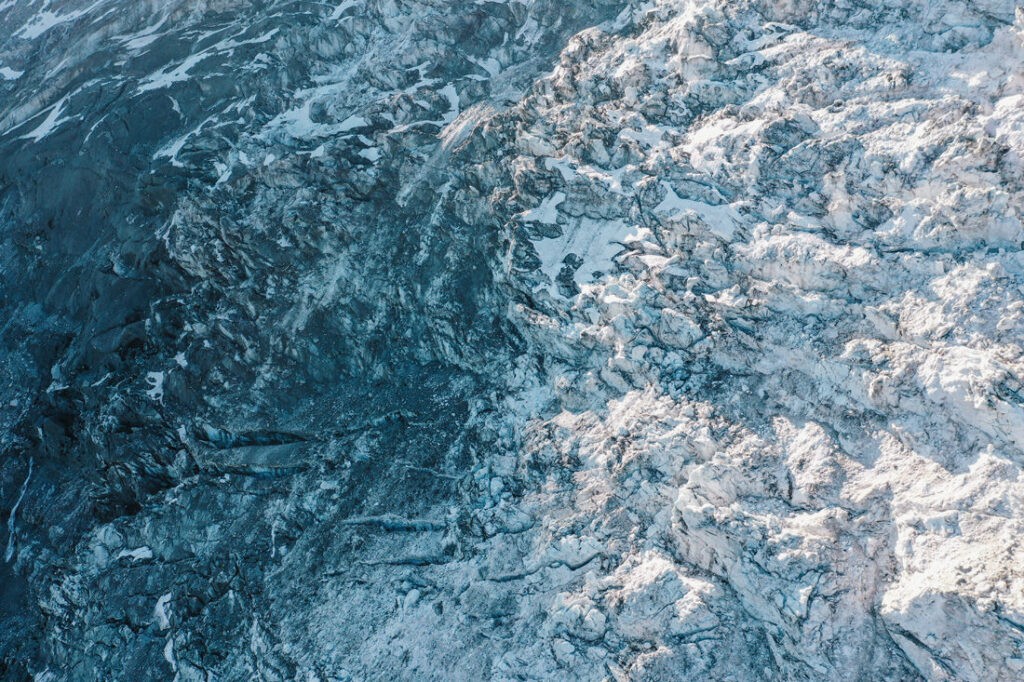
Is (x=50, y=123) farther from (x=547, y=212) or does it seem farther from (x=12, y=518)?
(x=547, y=212)

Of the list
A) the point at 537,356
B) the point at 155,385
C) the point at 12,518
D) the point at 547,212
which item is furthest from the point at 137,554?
the point at 547,212

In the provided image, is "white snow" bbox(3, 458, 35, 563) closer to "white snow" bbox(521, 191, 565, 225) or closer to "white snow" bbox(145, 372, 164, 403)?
"white snow" bbox(145, 372, 164, 403)

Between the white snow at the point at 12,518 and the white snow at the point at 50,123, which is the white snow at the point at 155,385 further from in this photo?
the white snow at the point at 50,123

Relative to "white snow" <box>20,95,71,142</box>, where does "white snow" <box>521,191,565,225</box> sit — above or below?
below

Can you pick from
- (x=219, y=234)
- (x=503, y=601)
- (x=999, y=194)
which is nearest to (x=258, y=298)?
(x=219, y=234)

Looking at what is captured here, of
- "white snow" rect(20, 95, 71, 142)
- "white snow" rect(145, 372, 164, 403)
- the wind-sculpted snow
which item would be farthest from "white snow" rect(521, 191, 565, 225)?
"white snow" rect(20, 95, 71, 142)

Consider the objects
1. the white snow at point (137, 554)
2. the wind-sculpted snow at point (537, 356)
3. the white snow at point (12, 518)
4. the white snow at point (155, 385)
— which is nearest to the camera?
the wind-sculpted snow at point (537, 356)

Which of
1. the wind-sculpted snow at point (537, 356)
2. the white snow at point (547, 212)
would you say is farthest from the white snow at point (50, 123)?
the white snow at point (547, 212)

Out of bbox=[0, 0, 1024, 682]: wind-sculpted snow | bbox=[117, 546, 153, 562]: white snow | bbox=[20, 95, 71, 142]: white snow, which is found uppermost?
bbox=[20, 95, 71, 142]: white snow
